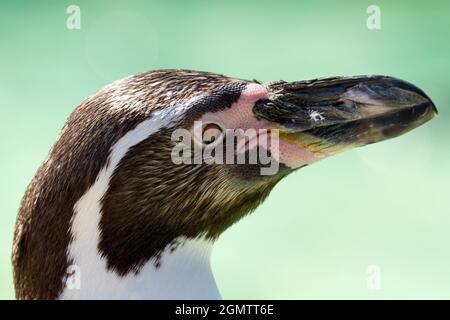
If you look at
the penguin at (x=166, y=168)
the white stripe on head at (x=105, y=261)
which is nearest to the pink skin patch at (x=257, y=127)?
the penguin at (x=166, y=168)

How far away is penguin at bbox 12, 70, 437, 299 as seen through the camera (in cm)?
193

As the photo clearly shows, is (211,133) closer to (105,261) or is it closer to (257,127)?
(257,127)

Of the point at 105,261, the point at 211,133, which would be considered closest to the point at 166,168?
the point at 211,133

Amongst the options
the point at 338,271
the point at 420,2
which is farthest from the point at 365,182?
the point at 420,2

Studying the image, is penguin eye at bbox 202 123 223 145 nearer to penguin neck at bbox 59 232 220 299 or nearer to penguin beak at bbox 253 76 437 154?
penguin beak at bbox 253 76 437 154

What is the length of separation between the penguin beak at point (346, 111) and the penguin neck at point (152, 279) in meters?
0.30

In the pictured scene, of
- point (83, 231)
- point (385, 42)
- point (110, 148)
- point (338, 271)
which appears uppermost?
point (110, 148)

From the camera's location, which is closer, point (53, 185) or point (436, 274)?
point (53, 185)

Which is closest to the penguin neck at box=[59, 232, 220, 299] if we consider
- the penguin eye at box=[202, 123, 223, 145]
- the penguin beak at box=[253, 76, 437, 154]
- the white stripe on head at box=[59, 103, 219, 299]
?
the white stripe on head at box=[59, 103, 219, 299]

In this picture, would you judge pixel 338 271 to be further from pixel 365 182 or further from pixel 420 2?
pixel 420 2

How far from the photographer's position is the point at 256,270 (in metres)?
5.22

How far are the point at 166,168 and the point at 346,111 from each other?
1.21 ft
